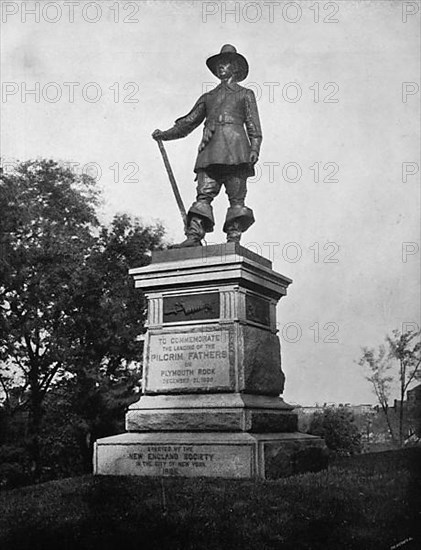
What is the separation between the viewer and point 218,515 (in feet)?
19.0

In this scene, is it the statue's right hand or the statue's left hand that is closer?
the statue's left hand

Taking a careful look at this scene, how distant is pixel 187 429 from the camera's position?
26.4ft

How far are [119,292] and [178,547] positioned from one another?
16.6 metres

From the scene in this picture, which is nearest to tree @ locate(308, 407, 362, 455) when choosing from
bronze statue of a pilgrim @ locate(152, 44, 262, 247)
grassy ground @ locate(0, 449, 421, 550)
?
bronze statue of a pilgrim @ locate(152, 44, 262, 247)

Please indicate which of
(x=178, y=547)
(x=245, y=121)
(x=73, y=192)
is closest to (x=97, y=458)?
(x=178, y=547)

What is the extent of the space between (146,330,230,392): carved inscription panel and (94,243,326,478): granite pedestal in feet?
0.04

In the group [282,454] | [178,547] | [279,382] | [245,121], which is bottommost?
[178,547]

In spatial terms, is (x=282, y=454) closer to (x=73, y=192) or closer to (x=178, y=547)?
(x=178, y=547)

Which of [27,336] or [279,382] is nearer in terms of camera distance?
[279,382]

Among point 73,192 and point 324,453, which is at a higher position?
point 73,192

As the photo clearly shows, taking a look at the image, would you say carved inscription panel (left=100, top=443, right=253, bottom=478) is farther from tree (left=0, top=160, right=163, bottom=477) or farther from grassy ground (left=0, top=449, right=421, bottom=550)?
tree (left=0, top=160, right=163, bottom=477)

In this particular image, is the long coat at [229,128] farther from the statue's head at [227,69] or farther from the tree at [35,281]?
the tree at [35,281]

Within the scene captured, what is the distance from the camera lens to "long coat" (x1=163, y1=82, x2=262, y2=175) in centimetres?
922

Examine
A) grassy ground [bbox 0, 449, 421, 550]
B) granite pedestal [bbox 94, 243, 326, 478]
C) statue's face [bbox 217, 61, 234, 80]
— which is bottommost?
grassy ground [bbox 0, 449, 421, 550]
